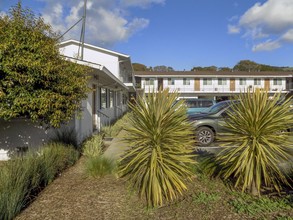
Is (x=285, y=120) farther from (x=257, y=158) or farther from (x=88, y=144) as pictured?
(x=88, y=144)

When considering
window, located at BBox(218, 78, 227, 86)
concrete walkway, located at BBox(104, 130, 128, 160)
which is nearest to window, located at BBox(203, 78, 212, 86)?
window, located at BBox(218, 78, 227, 86)

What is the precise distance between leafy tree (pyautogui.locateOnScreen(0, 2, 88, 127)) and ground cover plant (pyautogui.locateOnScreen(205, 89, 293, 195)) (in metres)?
4.06

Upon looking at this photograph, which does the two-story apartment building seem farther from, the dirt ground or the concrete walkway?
the dirt ground

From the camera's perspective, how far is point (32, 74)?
6191 millimetres

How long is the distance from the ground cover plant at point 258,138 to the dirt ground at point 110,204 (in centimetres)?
62

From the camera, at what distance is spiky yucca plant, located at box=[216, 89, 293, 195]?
4.91 metres

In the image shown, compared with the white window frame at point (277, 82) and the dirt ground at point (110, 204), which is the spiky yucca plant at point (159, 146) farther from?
the white window frame at point (277, 82)

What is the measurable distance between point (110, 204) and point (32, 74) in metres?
3.46

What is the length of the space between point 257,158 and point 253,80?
150 feet

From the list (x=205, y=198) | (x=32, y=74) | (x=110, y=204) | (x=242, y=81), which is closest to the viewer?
(x=110, y=204)

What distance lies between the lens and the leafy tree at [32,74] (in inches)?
238

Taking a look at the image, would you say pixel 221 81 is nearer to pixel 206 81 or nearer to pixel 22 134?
pixel 206 81

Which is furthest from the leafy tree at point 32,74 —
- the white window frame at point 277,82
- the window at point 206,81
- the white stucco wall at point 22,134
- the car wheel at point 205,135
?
the white window frame at point 277,82

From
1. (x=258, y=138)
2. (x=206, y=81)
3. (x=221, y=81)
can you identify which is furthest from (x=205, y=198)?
(x=221, y=81)
